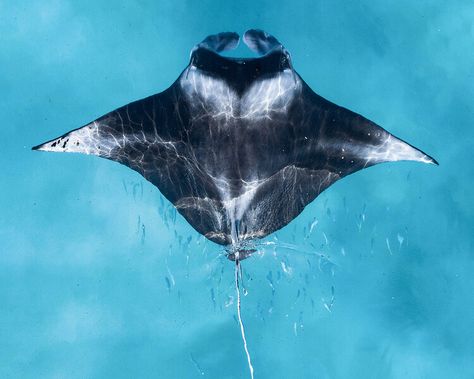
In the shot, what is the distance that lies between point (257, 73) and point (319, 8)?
17.0 ft

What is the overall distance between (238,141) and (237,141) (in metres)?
0.01

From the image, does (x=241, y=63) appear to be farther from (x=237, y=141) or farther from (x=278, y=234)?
(x=278, y=234)

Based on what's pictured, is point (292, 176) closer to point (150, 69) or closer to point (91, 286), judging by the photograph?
point (150, 69)

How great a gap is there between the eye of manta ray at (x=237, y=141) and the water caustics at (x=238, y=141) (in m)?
0.01

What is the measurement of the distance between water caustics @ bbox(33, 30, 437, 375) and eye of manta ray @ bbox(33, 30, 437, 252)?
0.5 inches

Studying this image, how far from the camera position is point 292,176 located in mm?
5766

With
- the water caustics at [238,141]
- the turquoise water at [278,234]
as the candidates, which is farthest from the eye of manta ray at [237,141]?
the turquoise water at [278,234]

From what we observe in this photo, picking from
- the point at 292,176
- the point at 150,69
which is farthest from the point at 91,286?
the point at 292,176

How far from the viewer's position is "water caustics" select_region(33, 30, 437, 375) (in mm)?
5191

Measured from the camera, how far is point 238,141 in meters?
5.26

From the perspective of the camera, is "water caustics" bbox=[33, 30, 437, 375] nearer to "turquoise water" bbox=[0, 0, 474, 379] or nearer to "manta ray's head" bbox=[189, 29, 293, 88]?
"manta ray's head" bbox=[189, 29, 293, 88]

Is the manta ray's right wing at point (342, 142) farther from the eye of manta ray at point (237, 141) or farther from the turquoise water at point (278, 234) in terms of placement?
the turquoise water at point (278, 234)

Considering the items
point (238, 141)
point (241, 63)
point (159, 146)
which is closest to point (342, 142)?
point (238, 141)

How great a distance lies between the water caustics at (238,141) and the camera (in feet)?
17.0
